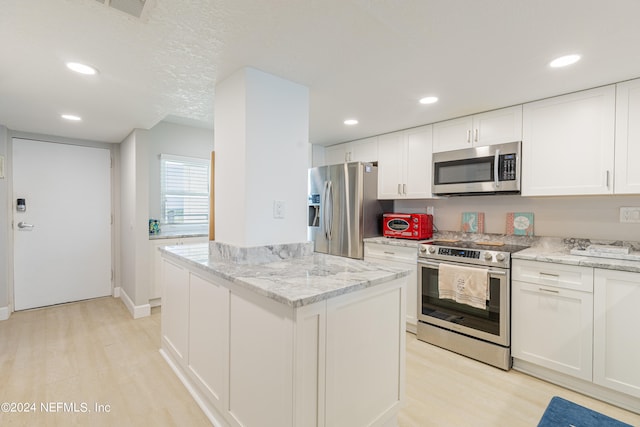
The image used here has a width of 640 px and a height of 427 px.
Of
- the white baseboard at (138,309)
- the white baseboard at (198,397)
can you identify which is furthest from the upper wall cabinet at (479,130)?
the white baseboard at (138,309)

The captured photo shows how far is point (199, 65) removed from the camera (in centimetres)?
190

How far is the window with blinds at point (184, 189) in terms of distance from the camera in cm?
389

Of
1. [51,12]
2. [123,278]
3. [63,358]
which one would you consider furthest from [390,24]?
[123,278]

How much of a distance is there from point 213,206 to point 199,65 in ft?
3.26

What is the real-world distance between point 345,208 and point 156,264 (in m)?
2.34

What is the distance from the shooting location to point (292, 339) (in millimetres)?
1188

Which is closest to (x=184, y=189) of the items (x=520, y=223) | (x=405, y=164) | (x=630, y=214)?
(x=405, y=164)

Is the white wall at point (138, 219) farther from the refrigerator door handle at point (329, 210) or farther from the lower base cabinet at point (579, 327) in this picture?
the lower base cabinet at point (579, 327)

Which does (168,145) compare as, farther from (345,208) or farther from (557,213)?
(557,213)

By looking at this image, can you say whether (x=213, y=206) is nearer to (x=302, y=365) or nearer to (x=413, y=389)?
(x=302, y=365)

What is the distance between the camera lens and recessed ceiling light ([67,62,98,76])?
1.88 metres

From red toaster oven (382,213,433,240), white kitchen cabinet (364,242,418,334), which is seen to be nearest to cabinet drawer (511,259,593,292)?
white kitchen cabinet (364,242,418,334)

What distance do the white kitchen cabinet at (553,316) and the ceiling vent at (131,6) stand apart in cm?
285

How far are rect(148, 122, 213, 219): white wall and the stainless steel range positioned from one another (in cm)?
323
